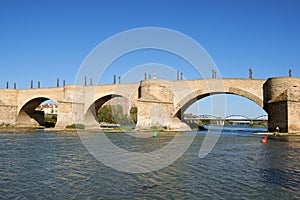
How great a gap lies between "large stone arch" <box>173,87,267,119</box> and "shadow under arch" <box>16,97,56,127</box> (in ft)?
71.6

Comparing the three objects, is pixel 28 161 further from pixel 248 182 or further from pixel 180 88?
pixel 180 88

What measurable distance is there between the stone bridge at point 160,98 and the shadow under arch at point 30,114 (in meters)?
0.15

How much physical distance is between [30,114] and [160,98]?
27.1 m

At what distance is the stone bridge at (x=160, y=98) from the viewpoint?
3002 centimetres

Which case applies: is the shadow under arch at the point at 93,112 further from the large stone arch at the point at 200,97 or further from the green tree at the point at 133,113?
the green tree at the point at 133,113

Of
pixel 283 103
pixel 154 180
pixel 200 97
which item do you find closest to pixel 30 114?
pixel 200 97

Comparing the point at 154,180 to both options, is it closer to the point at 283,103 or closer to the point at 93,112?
the point at 283,103

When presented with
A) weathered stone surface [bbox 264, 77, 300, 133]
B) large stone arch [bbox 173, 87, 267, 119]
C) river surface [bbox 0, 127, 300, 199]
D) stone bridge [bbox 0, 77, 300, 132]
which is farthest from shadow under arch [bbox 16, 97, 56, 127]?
river surface [bbox 0, 127, 300, 199]

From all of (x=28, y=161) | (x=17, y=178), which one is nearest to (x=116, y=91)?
(x=28, y=161)

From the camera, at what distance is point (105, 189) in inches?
313

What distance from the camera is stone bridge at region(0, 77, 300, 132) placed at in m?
30.0

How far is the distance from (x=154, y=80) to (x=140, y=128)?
19.9 ft

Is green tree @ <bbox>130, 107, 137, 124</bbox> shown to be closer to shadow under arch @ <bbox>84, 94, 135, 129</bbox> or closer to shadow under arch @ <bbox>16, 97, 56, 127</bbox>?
shadow under arch @ <bbox>16, 97, 56, 127</bbox>

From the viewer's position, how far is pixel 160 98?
35750mm
